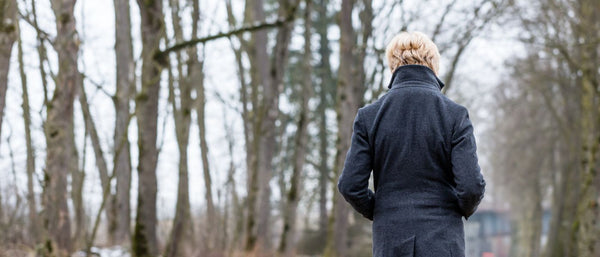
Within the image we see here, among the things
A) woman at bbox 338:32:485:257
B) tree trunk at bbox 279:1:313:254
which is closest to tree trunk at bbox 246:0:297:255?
tree trunk at bbox 279:1:313:254

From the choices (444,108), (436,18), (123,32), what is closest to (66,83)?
(444,108)

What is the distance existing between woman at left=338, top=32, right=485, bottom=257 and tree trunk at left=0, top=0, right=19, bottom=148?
482 cm

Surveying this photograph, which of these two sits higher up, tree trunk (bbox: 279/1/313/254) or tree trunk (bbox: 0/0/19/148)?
tree trunk (bbox: 0/0/19/148)

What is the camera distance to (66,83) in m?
8.63

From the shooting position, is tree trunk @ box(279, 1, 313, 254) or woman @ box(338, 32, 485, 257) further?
tree trunk @ box(279, 1, 313, 254)

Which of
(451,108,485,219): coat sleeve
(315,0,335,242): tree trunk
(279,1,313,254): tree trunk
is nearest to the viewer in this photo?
(451,108,485,219): coat sleeve

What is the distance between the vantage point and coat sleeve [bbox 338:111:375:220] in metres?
3.44

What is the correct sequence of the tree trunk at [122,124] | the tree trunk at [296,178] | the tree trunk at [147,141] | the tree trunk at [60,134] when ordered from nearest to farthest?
the tree trunk at [60,134] → the tree trunk at [147,141] → the tree trunk at [296,178] → the tree trunk at [122,124]

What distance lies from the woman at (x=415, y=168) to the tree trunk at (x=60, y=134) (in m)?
5.76

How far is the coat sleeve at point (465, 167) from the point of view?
328cm

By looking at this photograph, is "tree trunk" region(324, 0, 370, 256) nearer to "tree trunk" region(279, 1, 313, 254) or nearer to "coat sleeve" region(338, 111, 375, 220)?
"tree trunk" region(279, 1, 313, 254)

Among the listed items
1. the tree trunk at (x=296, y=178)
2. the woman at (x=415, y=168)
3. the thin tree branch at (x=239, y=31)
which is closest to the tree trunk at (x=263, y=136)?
the tree trunk at (x=296, y=178)

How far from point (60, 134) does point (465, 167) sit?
621 cm

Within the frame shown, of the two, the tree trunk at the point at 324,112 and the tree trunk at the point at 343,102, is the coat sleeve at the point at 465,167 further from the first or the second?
the tree trunk at the point at 324,112
